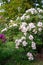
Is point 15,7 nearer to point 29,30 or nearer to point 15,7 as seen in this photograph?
point 15,7

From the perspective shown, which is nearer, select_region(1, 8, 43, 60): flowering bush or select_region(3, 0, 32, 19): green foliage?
select_region(1, 8, 43, 60): flowering bush

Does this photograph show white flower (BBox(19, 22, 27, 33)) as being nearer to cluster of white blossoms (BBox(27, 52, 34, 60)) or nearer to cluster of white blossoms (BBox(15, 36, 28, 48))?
cluster of white blossoms (BBox(15, 36, 28, 48))

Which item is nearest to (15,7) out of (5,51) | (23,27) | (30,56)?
(23,27)

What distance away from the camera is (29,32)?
7.09 m

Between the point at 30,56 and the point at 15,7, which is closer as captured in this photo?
the point at 30,56

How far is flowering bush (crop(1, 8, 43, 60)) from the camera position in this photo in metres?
6.67

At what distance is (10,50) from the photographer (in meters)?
5.80

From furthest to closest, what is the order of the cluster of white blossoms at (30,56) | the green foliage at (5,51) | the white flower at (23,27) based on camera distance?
the white flower at (23,27)
the cluster of white blossoms at (30,56)
the green foliage at (5,51)

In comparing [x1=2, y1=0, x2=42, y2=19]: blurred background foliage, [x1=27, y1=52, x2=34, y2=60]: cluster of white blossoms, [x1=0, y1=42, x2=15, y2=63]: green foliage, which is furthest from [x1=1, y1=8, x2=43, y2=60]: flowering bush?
[x1=2, y1=0, x2=42, y2=19]: blurred background foliage

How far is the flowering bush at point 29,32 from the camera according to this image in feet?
21.9

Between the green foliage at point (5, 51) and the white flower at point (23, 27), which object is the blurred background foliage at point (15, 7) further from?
the green foliage at point (5, 51)

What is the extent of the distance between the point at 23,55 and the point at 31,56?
0.19 meters

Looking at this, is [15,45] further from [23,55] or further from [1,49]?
[1,49]

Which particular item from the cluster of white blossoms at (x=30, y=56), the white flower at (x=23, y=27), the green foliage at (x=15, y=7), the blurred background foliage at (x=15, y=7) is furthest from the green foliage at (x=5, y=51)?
the green foliage at (x=15, y=7)
